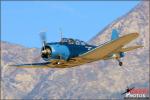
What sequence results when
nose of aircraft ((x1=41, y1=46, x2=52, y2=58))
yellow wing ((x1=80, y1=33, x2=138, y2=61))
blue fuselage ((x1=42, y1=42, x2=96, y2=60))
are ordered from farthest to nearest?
nose of aircraft ((x1=41, y1=46, x2=52, y2=58)), blue fuselage ((x1=42, y1=42, x2=96, y2=60)), yellow wing ((x1=80, y1=33, x2=138, y2=61))

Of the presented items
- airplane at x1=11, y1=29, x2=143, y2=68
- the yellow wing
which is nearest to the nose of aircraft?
airplane at x1=11, y1=29, x2=143, y2=68

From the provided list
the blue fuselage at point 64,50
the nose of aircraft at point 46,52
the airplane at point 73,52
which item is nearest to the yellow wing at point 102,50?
the airplane at point 73,52

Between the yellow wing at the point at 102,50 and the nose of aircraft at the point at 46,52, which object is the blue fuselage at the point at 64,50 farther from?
the yellow wing at the point at 102,50

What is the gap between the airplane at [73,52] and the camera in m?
60.6

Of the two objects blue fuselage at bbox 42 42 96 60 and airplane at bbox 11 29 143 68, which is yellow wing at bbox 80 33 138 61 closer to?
airplane at bbox 11 29 143 68

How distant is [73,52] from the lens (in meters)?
63.4

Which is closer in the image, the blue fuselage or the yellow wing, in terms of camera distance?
the yellow wing

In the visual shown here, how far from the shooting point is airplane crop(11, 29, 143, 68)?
60.6 meters

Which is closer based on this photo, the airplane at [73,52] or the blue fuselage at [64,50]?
the airplane at [73,52]

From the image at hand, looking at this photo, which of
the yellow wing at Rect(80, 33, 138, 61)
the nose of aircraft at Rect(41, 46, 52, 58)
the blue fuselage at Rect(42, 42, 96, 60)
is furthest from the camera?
the nose of aircraft at Rect(41, 46, 52, 58)

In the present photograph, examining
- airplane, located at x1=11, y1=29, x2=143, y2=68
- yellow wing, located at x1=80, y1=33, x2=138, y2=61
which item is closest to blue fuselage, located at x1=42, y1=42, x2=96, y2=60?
airplane, located at x1=11, y1=29, x2=143, y2=68

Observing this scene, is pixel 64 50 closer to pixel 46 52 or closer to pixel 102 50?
pixel 46 52

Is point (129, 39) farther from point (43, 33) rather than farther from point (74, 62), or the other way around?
point (43, 33)

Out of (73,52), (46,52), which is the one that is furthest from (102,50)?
(46,52)
